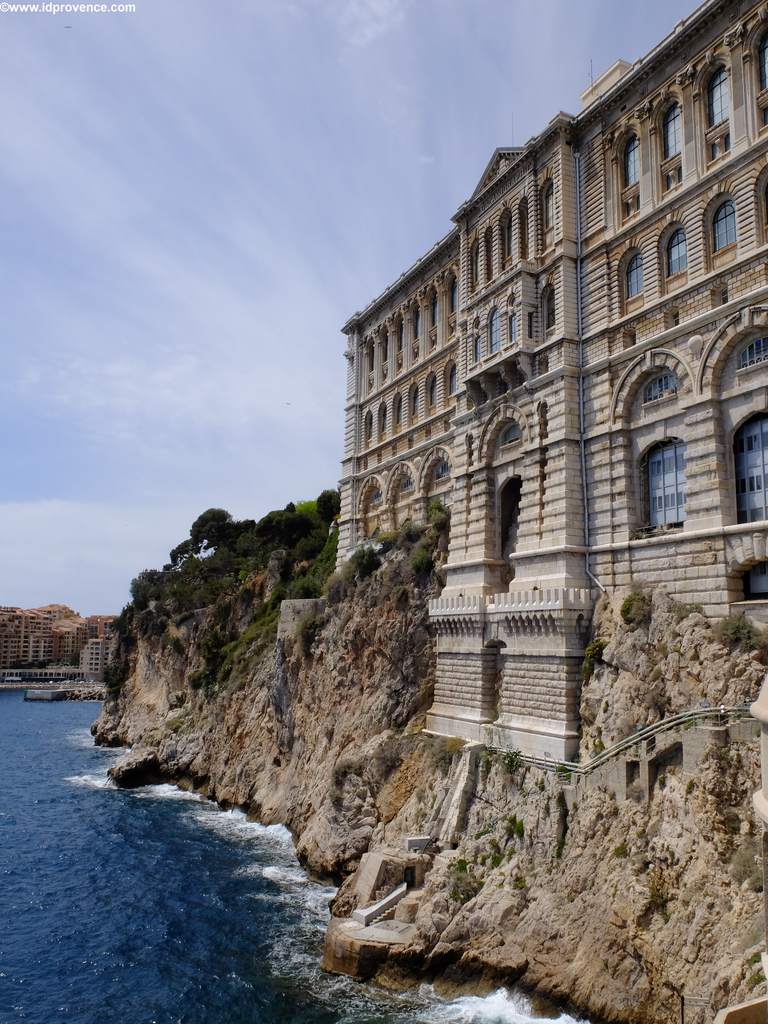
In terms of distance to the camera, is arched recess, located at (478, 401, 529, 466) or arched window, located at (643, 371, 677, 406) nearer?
arched window, located at (643, 371, 677, 406)

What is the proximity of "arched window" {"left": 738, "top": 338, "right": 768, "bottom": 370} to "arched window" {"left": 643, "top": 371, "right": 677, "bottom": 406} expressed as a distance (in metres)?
2.66

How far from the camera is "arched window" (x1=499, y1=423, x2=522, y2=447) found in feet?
112

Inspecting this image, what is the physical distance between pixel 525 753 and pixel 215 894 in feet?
46.8

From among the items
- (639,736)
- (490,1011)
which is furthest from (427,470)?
(490,1011)

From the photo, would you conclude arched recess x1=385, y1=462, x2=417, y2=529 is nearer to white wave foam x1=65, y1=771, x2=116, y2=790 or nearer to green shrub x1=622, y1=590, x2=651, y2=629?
green shrub x1=622, y1=590, x2=651, y2=629

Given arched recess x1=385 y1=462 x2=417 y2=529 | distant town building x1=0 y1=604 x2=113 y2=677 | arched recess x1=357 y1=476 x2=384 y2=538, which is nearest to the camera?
arched recess x1=385 y1=462 x2=417 y2=529

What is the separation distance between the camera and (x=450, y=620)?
1364 inches

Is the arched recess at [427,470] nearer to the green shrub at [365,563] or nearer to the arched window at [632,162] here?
the green shrub at [365,563]

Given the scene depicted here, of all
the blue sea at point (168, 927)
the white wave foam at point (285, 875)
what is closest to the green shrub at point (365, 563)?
the blue sea at point (168, 927)

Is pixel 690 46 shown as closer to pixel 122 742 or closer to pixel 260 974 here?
pixel 260 974

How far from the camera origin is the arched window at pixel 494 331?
35531mm

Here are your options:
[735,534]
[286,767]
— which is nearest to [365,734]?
[286,767]

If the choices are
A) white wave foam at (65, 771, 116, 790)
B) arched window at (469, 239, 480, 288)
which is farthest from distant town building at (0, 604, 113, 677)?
arched window at (469, 239, 480, 288)

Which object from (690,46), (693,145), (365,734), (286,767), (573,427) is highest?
(690,46)
